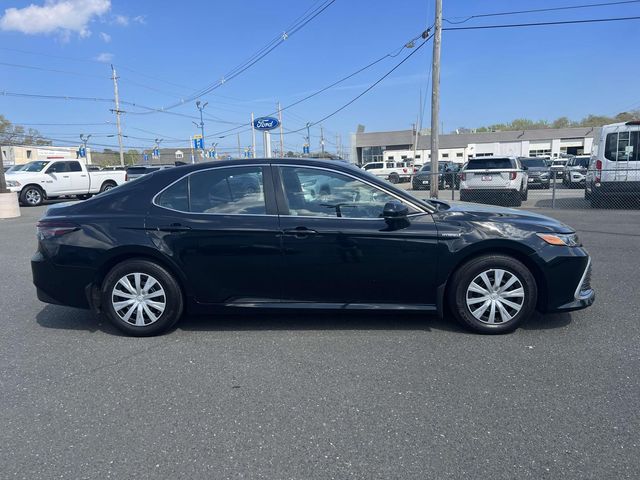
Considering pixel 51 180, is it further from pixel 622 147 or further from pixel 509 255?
pixel 622 147

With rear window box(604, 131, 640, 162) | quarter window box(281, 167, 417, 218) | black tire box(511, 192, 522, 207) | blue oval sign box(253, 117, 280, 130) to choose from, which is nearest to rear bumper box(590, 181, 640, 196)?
rear window box(604, 131, 640, 162)

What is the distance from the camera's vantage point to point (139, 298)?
4.27 meters

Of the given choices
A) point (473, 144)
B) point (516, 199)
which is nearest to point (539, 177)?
point (516, 199)

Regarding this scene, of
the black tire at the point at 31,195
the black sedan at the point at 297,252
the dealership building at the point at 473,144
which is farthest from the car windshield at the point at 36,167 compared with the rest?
the dealership building at the point at 473,144

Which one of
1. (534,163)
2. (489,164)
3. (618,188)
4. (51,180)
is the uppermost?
(534,163)

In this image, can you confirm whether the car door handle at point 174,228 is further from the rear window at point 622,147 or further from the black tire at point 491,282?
the rear window at point 622,147

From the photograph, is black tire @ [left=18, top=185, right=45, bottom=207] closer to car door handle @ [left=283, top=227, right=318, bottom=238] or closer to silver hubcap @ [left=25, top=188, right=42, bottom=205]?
silver hubcap @ [left=25, top=188, right=42, bottom=205]

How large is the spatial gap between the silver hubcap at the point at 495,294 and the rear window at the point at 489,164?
40.5ft

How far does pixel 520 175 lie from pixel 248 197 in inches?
507

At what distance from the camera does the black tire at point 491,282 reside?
4109 mm

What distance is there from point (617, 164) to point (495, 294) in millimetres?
11445

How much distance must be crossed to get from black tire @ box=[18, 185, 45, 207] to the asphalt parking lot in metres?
16.6

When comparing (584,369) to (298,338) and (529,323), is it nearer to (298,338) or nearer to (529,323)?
(529,323)

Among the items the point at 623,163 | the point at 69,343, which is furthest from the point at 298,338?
the point at 623,163
